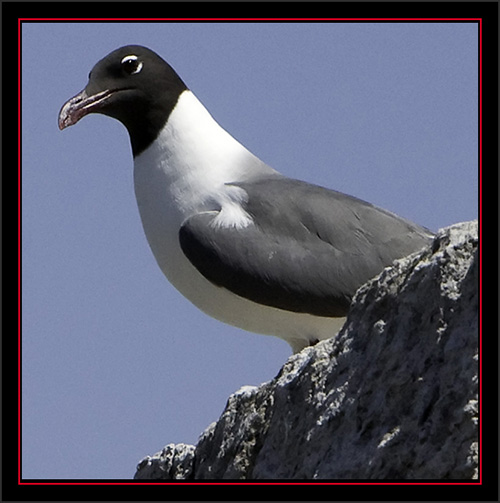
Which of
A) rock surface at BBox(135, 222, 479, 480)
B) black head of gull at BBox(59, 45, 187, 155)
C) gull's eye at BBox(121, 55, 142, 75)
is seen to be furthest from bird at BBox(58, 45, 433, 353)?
rock surface at BBox(135, 222, 479, 480)

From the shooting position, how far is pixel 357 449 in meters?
4.89

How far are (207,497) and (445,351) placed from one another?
1.04 meters

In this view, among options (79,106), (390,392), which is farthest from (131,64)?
(390,392)

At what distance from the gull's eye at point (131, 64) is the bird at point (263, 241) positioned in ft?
2.98

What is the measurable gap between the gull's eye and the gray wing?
1749mm

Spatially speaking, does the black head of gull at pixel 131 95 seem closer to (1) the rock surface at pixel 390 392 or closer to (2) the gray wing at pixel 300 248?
(2) the gray wing at pixel 300 248

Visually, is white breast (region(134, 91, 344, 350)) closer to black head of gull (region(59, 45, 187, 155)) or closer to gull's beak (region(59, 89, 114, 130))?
black head of gull (region(59, 45, 187, 155))

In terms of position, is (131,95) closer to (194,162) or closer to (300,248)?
(194,162)

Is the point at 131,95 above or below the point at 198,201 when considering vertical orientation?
above

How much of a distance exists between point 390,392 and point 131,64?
5710 mm

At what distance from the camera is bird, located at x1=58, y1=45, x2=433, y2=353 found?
28.0ft

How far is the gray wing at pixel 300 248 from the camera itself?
8.53 m

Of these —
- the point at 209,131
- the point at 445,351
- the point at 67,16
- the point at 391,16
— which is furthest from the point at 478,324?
the point at 209,131

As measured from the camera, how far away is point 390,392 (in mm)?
4895
